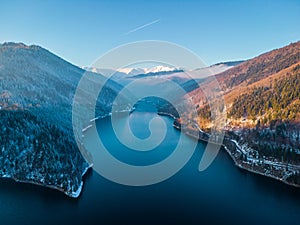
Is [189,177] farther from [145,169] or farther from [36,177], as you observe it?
[36,177]

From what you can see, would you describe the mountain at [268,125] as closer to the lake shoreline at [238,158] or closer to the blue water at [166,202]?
the lake shoreline at [238,158]

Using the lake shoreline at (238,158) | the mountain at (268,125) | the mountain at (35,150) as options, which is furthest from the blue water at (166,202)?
the mountain at (268,125)

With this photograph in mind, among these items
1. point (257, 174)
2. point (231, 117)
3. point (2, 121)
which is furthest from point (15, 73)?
point (257, 174)

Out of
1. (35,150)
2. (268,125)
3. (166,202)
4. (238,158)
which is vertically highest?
(268,125)

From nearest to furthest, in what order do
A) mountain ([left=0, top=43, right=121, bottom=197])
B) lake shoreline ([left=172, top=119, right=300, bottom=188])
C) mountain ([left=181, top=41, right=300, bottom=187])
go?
mountain ([left=0, top=43, right=121, bottom=197]) < lake shoreline ([left=172, top=119, right=300, bottom=188]) < mountain ([left=181, top=41, right=300, bottom=187])

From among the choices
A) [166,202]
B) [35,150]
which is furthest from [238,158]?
[35,150]

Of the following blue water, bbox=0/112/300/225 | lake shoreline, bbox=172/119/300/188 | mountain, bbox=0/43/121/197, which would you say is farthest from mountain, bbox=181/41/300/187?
mountain, bbox=0/43/121/197

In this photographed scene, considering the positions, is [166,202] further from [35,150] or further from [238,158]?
[35,150]

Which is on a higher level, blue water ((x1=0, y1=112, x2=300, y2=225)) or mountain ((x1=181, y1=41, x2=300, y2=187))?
mountain ((x1=181, y1=41, x2=300, y2=187))

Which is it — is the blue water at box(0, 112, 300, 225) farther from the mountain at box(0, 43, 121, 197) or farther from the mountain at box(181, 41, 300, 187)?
the mountain at box(181, 41, 300, 187)
